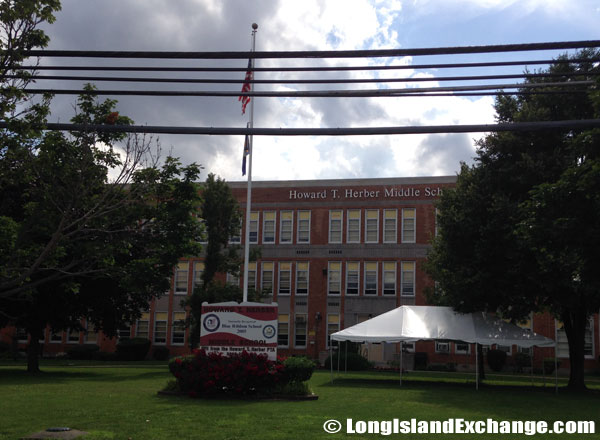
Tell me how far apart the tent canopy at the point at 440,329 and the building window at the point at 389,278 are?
19476mm

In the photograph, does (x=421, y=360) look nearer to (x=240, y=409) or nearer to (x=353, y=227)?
(x=353, y=227)

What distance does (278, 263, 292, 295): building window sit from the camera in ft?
160

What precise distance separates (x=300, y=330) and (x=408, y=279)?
8.59 metres

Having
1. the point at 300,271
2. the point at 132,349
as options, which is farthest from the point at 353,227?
the point at 132,349

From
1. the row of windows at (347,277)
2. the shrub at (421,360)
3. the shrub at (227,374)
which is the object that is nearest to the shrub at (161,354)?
the row of windows at (347,277)

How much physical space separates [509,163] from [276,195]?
2625cm

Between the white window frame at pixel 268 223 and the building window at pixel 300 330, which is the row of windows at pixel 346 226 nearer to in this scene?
the white window frame at pixel 268 223

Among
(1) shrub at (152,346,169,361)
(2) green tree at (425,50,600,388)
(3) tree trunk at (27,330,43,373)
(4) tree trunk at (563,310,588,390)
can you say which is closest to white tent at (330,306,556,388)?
(2) green tree at (425,50,600,388)

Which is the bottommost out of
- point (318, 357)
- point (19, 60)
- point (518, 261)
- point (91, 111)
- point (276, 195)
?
point (318, 357)

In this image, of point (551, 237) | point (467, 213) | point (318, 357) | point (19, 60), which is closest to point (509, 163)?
point (467, 213)

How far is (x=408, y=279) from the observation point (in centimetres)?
4672

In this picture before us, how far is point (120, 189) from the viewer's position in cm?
1295

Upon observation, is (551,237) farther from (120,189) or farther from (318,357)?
(318,357)

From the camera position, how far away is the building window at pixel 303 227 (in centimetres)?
4906
